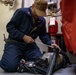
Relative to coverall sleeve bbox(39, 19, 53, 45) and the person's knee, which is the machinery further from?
coverall sleeve bbox(39, 19, 53, 45)

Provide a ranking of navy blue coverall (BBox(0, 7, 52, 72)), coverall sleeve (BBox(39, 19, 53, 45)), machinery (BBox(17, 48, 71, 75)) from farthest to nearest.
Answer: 1. coverall sleeve (BBox(39, 19, 53, 45))
2. navy blue coverall (BBox(0, 7, 52, 72))
3. machinery (BBox(17, 48, 71, 75))

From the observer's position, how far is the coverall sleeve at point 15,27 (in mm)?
1757

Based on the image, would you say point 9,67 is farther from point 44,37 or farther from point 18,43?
point 44,37

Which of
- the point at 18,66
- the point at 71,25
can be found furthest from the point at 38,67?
the point at 71,25

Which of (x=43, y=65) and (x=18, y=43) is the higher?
(x=18, y=43)

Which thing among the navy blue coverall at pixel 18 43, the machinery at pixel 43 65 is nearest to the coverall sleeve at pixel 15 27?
the navy blue coverall at pixel 18 43

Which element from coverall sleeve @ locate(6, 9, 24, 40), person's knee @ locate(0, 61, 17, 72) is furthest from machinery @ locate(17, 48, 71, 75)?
coverall sleeve @ locate(6, 9, 24, 40)

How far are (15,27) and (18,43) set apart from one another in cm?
17

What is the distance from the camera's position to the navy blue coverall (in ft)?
5.65

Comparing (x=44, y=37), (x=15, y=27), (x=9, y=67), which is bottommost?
(x=9, y=67)

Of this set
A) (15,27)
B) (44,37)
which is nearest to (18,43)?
(15,27)

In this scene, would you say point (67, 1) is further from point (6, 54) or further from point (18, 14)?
point (6, 54)

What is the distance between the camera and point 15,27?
181 centimetres

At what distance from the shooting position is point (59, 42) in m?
2.28
